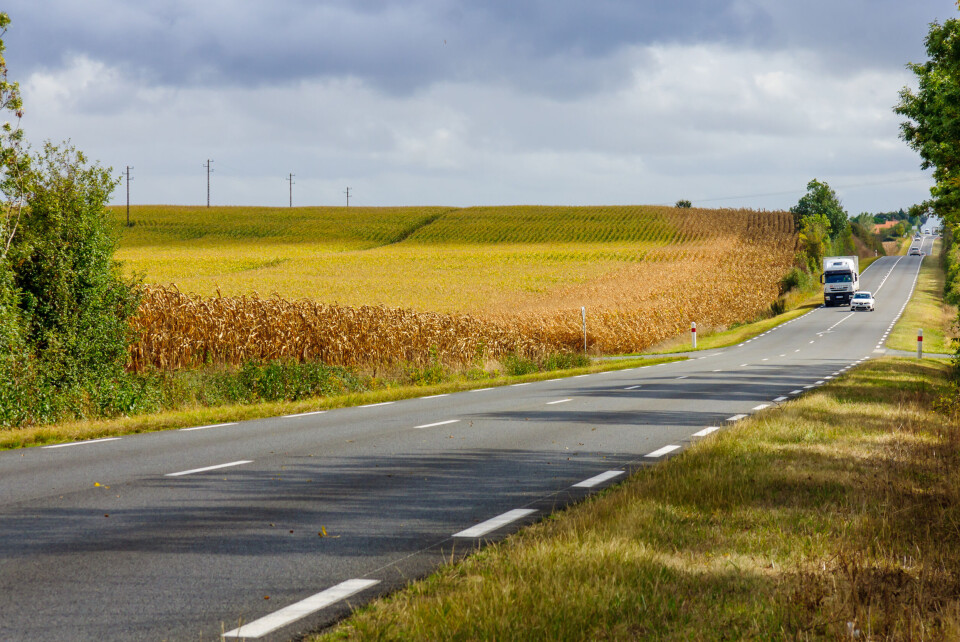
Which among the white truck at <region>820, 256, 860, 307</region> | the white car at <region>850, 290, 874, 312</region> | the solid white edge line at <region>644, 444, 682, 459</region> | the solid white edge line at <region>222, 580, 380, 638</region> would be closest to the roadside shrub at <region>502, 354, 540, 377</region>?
the solid white edge line at <region>644, 444, 682, 459</region>

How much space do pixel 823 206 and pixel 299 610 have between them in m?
141

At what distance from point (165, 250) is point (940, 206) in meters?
81.4

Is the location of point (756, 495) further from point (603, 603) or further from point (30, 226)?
point (30, 226)

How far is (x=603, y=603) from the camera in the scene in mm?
4301

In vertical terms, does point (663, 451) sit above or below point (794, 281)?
below

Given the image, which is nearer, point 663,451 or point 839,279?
point 663,451

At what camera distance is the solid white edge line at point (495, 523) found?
6325 millimetres

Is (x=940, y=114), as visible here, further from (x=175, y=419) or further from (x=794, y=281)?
(x=794, y=281)

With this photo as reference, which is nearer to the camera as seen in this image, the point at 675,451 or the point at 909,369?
the point at 675,451

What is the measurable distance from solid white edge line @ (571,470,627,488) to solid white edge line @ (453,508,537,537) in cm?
126

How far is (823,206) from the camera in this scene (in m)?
134

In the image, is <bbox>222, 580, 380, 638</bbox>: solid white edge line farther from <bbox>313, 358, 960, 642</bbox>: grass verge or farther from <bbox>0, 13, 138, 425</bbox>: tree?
<bbox>0, 13, 138, 425</bbox>: tree

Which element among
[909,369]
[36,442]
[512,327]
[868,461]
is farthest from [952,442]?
[512,327]

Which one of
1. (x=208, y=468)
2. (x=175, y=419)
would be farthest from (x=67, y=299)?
(x=208, y=468)
